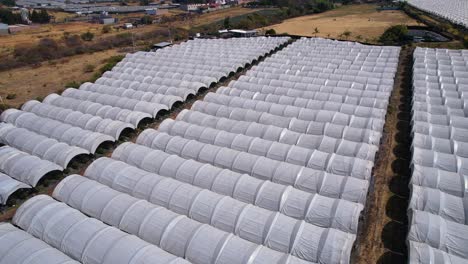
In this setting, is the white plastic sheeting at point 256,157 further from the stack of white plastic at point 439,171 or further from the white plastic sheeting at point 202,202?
the stack of white plastic at point 439,171

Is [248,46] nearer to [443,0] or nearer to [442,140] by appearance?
[442,140]

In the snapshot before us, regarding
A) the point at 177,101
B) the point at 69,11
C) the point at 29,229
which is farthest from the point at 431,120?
the point at 69,11

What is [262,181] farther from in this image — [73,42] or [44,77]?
[73,42]

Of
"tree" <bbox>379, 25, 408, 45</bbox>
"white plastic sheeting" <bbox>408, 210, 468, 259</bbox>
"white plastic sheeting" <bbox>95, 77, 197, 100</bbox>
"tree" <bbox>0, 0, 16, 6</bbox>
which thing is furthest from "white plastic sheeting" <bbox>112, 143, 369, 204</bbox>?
"tree" <bbox>0, 0, 16, 6</bbox>

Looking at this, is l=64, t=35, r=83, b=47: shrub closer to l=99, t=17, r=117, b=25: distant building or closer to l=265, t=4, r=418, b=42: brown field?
l=99, t=17, r=117, b=25: distant building

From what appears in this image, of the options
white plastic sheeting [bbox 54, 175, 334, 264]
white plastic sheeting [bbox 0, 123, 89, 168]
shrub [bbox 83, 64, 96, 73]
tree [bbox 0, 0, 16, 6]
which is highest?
tree [bbox 0, 0, 16, 6]
